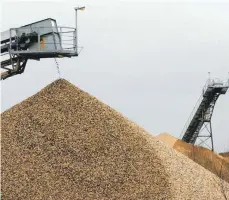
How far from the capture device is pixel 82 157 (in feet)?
53.4

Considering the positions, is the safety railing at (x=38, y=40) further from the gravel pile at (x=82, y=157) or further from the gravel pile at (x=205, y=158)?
the gravel pile at (x=205, y=158)

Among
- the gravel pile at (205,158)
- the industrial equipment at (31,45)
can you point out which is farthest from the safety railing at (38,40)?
the gravel pile at (205,158)

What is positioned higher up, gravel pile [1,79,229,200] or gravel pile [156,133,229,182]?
gravel pile [1,79,229,200]

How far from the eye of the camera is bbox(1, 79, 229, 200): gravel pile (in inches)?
607

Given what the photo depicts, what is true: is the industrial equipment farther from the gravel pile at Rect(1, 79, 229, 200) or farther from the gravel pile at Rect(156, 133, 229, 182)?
the gravel pile at Rect(156, 133, 229, 182)

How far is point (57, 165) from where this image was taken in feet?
52.6

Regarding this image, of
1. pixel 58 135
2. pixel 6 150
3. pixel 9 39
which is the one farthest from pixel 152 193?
pixel 9 39

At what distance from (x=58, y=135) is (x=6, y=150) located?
1.68m

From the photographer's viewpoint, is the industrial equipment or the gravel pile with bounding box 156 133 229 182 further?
the gravel pile with bounding box 156 133 229 182

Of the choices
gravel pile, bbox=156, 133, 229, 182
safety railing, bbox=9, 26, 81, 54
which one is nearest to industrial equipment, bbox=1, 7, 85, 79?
safety railing, bbox=9, 26, 81, 54

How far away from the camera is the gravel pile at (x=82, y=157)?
15430mm

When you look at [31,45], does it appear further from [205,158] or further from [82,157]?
[205,158]

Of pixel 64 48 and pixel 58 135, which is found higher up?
pixel 64 48

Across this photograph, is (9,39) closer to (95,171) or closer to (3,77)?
(3,77)
